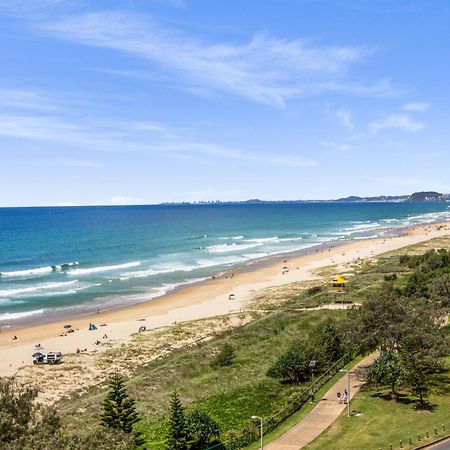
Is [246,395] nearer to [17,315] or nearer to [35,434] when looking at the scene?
[35,434]

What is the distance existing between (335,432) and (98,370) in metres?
23.1

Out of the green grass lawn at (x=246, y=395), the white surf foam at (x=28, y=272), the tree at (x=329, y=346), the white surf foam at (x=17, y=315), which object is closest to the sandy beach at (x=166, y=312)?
the white surf foam at (x=17, y=315)

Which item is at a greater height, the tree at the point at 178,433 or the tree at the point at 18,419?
the tree at the point at 18,419

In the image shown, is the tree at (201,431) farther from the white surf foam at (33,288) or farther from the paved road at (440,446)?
the white surf foam at (33,288)

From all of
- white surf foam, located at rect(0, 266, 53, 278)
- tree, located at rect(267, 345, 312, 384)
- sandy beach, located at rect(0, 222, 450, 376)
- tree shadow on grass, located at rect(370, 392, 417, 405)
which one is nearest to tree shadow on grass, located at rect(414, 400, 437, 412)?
tree shadow on grass, located at rect(370, 392, 417, 405)

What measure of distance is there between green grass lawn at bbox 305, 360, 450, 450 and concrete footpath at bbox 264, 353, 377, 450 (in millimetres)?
542

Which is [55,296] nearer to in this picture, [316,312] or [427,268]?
[316,312]

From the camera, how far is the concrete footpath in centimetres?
2862

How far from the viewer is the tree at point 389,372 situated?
32.3 m

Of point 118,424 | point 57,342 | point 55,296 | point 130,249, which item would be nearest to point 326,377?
point 118,424

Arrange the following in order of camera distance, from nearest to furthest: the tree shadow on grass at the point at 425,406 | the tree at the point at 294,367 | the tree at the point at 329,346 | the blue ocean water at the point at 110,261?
the tree shadow on grass at the point at 425,406
the tree at the point at 294,367
the tree at the point at 329,346
the blue ocean water at the point at 110,261

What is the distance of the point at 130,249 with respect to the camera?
13450 cm

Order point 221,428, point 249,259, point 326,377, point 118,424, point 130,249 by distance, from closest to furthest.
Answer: point 118,424 < point 221,428 < point 326,377 < point 249,259 < point 130,249

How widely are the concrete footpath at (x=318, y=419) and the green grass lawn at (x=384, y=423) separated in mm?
542
